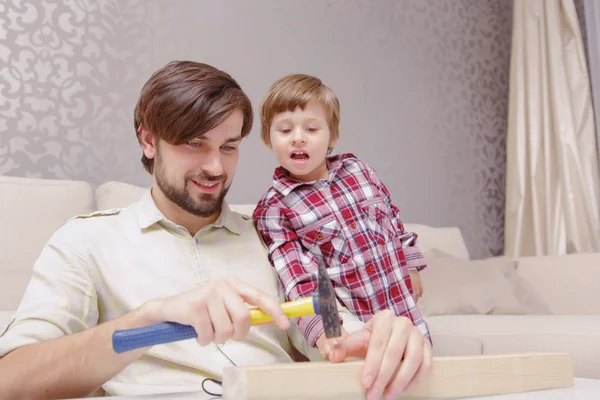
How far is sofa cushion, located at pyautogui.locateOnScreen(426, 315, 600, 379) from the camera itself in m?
1.89

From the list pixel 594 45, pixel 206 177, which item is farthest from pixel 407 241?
pixel 594 45

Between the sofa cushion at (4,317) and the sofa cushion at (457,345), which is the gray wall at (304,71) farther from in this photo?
the sofa cushion at (457,345)

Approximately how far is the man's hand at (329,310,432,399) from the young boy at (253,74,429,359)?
615mm

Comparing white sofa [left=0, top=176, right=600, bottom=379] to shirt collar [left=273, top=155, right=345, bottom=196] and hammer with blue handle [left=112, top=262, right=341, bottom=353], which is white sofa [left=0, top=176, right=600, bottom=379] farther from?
hammer with blue handle [left=112, top=262, right=341, bottom=353]

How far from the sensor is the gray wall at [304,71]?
8.54ft

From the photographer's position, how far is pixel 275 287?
1.40m

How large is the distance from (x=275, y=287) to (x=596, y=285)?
5.91ft

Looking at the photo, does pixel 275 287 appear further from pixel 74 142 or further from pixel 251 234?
pixel 74 142

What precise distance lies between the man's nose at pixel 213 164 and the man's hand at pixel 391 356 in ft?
1.68

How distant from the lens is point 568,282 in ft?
9.08

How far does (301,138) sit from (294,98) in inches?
4.0

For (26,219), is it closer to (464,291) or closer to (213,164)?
(213,164)

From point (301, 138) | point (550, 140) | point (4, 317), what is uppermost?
point (301, 138)

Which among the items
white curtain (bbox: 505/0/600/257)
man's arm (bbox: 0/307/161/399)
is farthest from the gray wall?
man's arm (bbox: 0/307/161/399)
